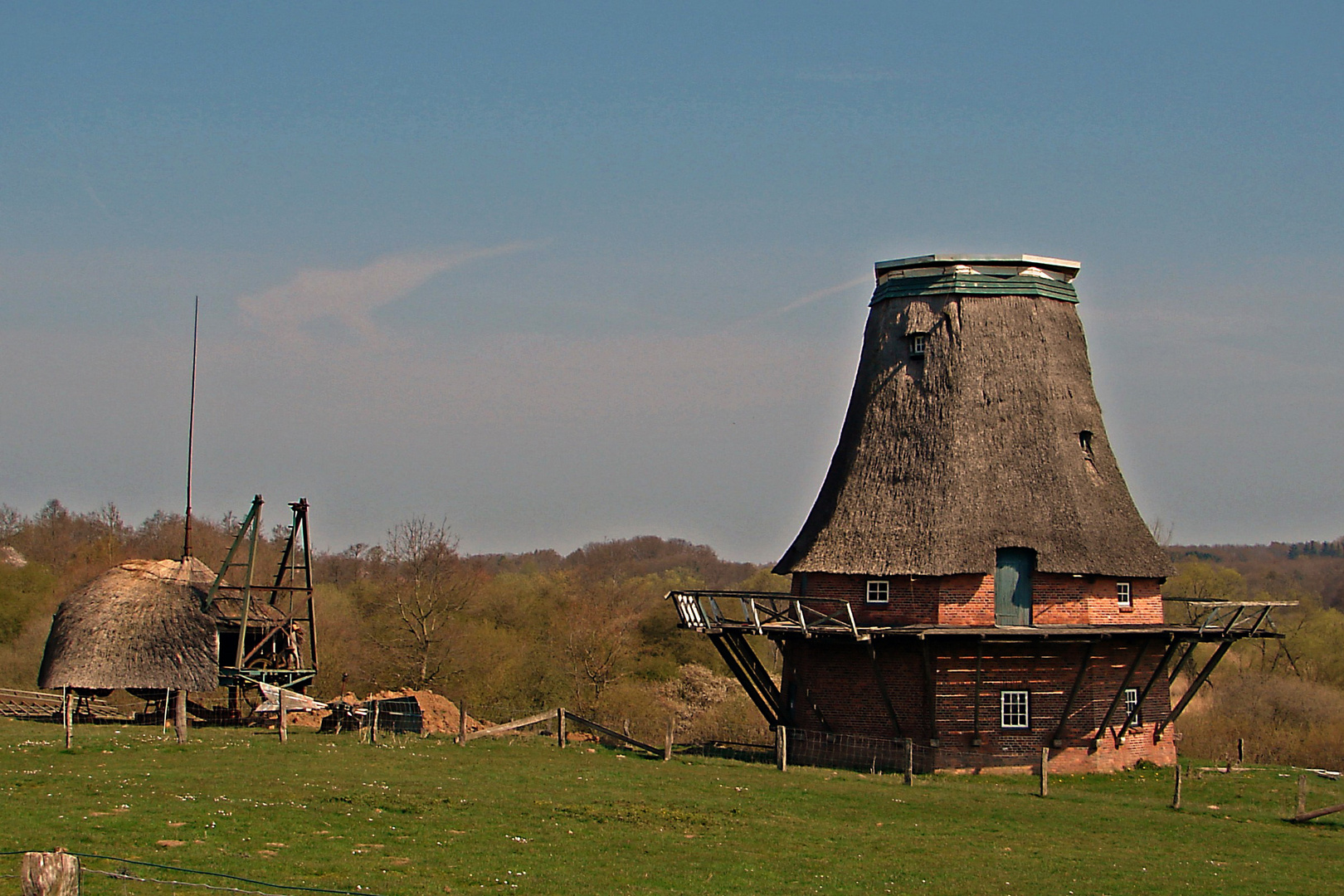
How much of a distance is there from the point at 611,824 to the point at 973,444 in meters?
15.4

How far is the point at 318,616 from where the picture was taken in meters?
60.4

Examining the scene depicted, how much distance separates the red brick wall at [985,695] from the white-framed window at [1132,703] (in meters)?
0.16

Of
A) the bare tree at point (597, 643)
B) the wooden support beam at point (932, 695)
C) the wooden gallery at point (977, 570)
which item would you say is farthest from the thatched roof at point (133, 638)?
the bare tree at point (597, 643)

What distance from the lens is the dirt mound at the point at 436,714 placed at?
1316 inches

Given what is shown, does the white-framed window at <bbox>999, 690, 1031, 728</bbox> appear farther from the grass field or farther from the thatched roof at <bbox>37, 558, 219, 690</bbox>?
the thatched roof at <bbox>37, 558, 219, 690</bbox>

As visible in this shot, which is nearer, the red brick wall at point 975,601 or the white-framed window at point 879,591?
the red brick wall at point 975,601

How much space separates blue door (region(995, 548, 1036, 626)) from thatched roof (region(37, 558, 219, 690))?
66.2 ft

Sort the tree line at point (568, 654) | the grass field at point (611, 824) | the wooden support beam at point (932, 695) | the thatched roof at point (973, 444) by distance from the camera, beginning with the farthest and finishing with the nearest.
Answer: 1. the tree line at point (568, 654)
2. the thatched roof at point (973, 444)
3. the wooden support beam at point (932, 695)
4. the grass field at point (611, 824)

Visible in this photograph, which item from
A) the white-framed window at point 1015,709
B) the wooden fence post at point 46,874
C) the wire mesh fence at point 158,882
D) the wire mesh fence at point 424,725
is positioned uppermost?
the wooden fence post at point 46,874

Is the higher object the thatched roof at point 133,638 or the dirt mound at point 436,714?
the thatched roof at point 133,638

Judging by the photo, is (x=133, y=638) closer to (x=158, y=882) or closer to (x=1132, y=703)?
(x=158, y=882)

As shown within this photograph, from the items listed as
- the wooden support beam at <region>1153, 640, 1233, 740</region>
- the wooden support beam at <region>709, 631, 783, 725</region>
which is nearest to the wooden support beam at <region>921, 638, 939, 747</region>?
the wooden support beam at <region>709, 631, 783, 725</region>

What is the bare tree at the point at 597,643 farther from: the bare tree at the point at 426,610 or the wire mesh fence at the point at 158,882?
the wire mesh fence at the point at 158,882

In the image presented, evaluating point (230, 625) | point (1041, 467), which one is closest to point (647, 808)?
point (1041, 467)
